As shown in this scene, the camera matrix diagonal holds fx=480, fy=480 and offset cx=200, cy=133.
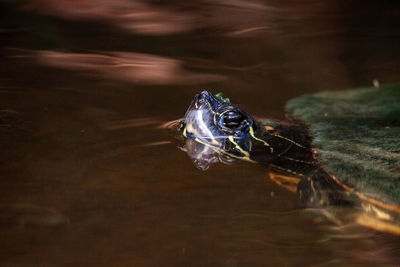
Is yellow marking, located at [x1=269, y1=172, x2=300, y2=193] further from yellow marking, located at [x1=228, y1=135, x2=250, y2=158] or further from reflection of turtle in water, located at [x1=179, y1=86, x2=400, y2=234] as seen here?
yellow marking, located at [x1=228, y1=135, x2=250, y2=158]

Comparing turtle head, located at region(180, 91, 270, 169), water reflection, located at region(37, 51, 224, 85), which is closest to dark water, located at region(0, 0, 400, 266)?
water reflection, located at region(37, 51, 224, 85)

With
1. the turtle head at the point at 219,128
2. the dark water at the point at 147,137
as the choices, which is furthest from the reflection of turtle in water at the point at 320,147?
the dark water at the point at 147,137

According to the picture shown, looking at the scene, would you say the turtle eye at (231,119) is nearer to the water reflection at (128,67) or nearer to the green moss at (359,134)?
the green moss at (359,134)

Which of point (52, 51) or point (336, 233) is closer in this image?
point (336, 233)

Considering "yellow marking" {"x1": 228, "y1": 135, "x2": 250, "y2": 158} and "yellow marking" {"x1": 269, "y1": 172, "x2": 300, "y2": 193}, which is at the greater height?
"yellow marking" {"x1": 228, "y1": 135, "x2": 250, "y2": 158}

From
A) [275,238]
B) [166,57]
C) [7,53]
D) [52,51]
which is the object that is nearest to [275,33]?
[166,57]

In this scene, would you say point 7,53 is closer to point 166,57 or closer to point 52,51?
point 52,51
